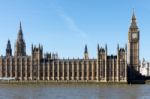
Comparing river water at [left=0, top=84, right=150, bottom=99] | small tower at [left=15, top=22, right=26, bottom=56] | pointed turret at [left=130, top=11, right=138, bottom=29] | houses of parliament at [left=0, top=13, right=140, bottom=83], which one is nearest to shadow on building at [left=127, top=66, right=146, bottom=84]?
houses of parliament at [left=0, top=13, right=140, bottom=83]

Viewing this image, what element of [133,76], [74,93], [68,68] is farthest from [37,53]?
[74,93]

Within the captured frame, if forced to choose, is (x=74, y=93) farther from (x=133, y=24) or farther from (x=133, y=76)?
(x=133, y=24)

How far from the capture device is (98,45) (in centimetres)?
15912

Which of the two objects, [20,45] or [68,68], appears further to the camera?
[20,45]

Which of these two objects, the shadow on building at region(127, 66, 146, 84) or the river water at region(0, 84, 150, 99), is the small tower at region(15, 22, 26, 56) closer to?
the shadow on building at region(127, 66, 146, 84)

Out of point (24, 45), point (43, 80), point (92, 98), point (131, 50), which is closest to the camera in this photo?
point (92, 98)

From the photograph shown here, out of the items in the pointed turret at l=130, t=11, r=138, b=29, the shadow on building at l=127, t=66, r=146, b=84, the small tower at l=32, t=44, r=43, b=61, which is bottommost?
the shadow on building at l=127, t=66, r=146, b=84

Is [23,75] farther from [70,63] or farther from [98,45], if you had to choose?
[98,45]

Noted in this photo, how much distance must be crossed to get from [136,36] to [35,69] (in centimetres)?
4254

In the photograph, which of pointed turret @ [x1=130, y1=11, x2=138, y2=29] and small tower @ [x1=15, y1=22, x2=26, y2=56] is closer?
pointed turret @ [x1=130, y1=11, x2=138, y2=29]

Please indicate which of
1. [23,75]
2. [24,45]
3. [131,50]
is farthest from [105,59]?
[24,45]

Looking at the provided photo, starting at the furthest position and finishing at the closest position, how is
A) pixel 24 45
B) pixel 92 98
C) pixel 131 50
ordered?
pixel 24 45
pixel 131 50
pixel 92 98

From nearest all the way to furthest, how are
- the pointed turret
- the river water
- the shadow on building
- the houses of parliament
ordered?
the river water
the houses of parliament
the shadow on building
the pointed turret

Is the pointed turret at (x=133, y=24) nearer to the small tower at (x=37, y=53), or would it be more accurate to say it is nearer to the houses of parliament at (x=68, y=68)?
the houses of parliament at (x=68, y=68)
